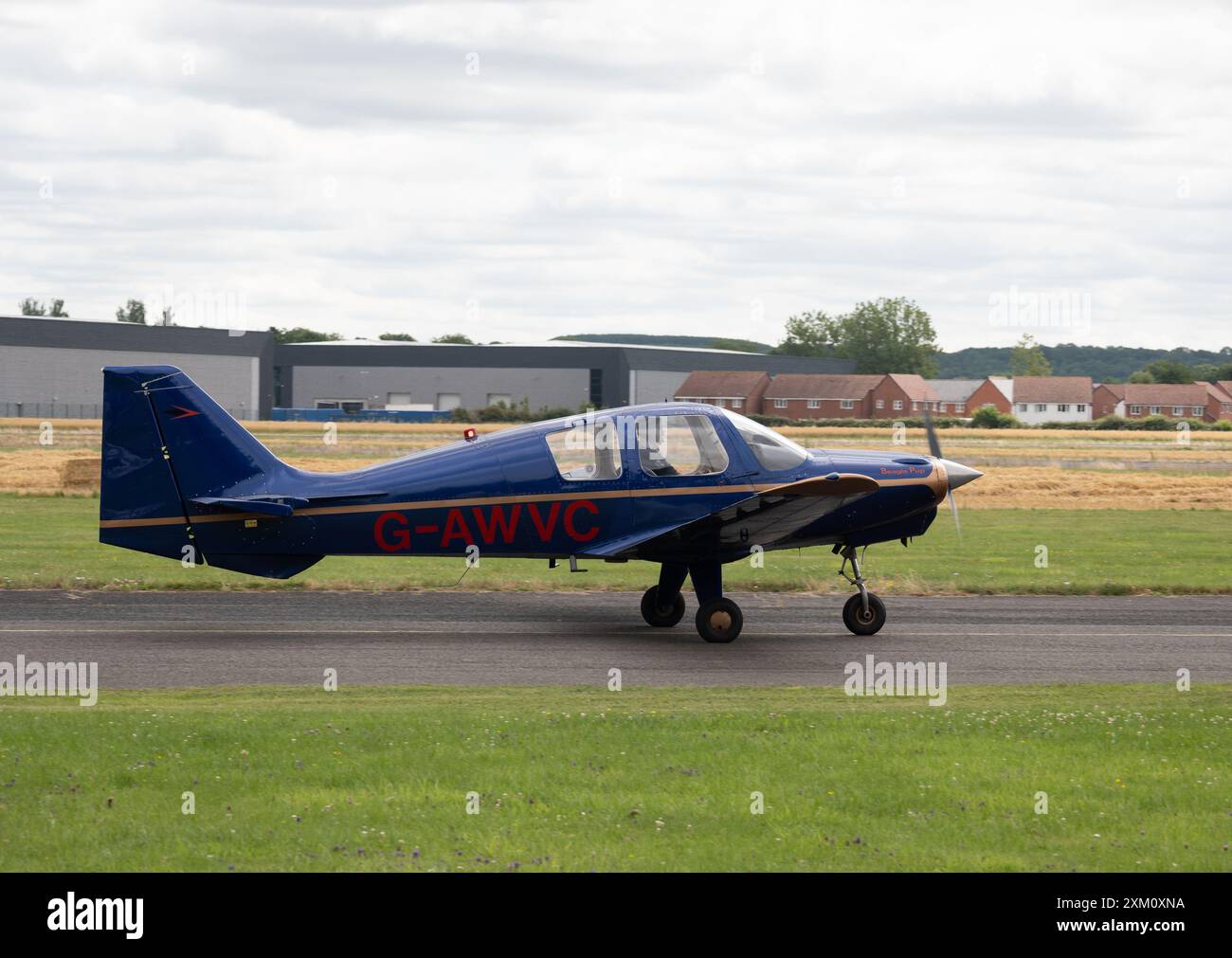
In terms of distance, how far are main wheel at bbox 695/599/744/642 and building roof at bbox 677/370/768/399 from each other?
9141 centimetres

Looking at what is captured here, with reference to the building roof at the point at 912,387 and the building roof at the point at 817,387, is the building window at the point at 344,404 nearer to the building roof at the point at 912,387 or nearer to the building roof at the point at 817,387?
the building roof at the point at 817,387

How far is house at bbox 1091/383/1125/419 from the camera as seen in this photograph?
14850 cm

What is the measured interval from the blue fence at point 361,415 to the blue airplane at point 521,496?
86.8 m

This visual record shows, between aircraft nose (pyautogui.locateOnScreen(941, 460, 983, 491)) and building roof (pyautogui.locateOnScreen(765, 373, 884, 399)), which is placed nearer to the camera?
aircraft nose (pyautogui.locateOnScreen(941, 460, 983, 491))

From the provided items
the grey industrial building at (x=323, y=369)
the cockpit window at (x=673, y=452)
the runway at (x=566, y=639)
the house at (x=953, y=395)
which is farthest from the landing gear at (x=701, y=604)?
the house at (x=953, y=395)

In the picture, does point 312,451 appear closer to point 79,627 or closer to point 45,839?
point 79,627

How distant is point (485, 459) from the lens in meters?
16.8

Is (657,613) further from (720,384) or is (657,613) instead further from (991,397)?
(991,397)

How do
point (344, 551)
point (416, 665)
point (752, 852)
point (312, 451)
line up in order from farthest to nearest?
point (312, 451) < point (344, 551) < point (416, 665) < point (752, 852)

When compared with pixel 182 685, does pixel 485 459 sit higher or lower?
higher

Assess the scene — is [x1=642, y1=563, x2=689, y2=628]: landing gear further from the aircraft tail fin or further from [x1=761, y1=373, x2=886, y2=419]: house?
[x1=761, y1=373, x2=886, y2=419]: house
